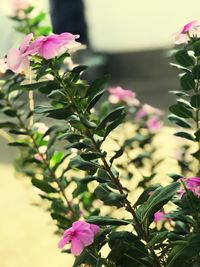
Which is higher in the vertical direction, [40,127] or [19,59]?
[19,59]

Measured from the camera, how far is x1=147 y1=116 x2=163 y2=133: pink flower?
4.93 ft

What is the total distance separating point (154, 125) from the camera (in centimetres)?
151

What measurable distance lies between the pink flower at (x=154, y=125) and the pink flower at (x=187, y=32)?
0.79 meters

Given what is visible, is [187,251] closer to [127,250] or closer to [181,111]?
[127,250]

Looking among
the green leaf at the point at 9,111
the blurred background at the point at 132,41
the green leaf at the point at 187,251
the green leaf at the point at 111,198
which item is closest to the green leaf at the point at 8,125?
the green leaf at the point at 9,111

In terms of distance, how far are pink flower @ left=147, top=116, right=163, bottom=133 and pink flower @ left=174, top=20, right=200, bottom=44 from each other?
0.79 meters

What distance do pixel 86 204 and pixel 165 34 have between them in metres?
4.71

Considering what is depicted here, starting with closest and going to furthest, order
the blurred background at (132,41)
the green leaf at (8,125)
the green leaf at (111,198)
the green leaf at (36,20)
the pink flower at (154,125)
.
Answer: the green leaf at (111,198)
the green leaf at (8,125)
the green leaf at (36,20)
the pink flower at (154,125)
the blurred background at (132,41)

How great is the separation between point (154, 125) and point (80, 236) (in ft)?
3.06

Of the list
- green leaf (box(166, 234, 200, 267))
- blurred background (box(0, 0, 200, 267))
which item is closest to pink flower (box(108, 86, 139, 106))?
green leaf (box(166, 234, 200, 267))

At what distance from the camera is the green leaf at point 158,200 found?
0.61 meters

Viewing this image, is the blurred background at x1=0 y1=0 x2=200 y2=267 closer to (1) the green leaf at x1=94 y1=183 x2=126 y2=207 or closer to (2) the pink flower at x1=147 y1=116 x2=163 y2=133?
(2) the pink flower at x1=147 y1=116 x2=163 y2=133

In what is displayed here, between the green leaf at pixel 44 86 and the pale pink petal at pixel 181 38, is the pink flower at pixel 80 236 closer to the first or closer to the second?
the green leaf at pixel 44 86

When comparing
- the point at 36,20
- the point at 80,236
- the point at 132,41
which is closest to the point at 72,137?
the point at 80,236
